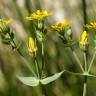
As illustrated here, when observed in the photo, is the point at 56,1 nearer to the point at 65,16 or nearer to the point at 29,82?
the point at 65,16

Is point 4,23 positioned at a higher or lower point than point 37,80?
higher

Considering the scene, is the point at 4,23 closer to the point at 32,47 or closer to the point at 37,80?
the point at 32,47

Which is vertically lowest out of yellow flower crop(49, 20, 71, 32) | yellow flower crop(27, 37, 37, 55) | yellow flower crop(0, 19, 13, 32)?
yellow flower crop(27, 37, 37, 55)

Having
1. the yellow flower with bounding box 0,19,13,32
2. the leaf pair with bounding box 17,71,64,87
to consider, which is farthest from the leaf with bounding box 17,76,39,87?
the yellow flower with bounding box 0,19,13,32

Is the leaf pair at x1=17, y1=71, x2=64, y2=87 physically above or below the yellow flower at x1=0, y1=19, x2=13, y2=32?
below

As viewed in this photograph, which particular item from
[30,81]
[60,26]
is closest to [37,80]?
[30,81]

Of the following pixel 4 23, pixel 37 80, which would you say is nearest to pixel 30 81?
pixel 37 80

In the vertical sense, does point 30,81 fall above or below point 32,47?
below

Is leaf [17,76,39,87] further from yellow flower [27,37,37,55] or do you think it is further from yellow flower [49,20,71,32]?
yellow flower [49,20,71,32]

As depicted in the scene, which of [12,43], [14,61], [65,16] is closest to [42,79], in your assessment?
[12,43]

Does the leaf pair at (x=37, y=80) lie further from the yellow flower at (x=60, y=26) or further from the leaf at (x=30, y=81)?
the yellow flower at (x=60, y=26)

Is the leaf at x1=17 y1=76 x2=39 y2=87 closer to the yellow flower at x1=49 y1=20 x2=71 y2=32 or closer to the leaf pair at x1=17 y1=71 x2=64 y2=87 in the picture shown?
the leaf pair at x1=17 y1=71 x2=64 y2=87
